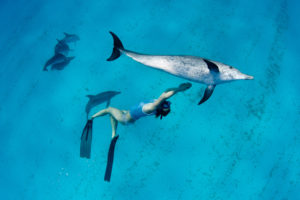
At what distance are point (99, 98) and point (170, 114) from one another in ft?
7.23

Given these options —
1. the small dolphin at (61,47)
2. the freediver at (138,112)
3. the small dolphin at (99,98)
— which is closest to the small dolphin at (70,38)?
the small dolphin at (61,47)

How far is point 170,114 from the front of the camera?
589 cm

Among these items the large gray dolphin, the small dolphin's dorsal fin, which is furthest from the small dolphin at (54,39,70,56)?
the small dolphin's dorsal fin

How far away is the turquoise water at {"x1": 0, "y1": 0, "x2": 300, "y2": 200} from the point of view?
17.9 feet

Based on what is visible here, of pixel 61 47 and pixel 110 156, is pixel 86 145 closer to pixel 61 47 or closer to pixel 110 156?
pixel 110 156

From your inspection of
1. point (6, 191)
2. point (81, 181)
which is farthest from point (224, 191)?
point (6, 191)

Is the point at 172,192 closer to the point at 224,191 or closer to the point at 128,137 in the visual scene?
the point at 224,191

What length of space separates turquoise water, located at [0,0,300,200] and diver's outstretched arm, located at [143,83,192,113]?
207cm

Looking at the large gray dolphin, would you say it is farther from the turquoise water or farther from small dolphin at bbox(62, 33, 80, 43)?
small dolphin at bbox(62, 33, 80, 43)

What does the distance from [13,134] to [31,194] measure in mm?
2351

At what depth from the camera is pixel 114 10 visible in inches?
324

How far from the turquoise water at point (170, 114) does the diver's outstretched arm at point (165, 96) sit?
81.5 inches

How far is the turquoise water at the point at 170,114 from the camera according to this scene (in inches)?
214

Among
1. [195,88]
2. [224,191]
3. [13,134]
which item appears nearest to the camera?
[224,191]
